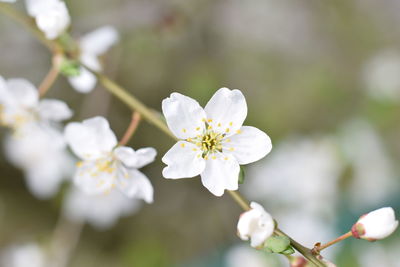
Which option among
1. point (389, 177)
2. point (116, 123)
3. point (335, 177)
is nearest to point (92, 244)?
point (116, 123)

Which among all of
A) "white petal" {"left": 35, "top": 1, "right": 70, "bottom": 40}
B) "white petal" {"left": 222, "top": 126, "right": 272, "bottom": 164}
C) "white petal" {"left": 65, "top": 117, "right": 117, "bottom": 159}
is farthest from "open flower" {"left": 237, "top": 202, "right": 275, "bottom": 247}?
"white petal" {"left": 35, "top": 1, "right": 70, "bottom": 40}

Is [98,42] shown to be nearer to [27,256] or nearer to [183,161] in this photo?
[183,161]

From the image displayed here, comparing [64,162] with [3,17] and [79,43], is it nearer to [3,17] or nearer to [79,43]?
[79,43]

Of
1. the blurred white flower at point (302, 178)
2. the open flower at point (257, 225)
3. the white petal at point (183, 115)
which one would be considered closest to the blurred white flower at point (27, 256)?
the blurred white flower at point (302, 178)

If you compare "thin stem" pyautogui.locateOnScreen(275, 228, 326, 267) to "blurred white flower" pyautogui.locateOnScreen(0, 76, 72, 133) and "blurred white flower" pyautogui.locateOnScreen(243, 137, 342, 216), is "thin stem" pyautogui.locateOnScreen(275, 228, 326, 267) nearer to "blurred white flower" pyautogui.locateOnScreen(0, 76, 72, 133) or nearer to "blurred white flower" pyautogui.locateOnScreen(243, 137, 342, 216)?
"blurred white flower" pyautogui.locateOnScreen(0, 76, 72, 133)

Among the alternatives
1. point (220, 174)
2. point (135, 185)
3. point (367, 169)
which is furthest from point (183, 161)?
point (367, 169)

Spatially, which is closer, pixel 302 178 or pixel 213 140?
pixel 213 140
